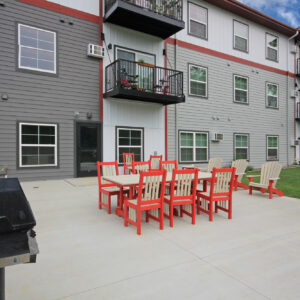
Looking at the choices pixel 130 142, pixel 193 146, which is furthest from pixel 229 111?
pixel 130 142

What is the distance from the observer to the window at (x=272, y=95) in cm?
1476

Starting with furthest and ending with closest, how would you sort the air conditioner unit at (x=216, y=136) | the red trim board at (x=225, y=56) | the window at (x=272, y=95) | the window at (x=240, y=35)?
the window at (x=272, y=95)
the window at (x=240, y=35)
the air conditioner unit at (x=216, y=136)
the red trim board at (x=225, y=56)

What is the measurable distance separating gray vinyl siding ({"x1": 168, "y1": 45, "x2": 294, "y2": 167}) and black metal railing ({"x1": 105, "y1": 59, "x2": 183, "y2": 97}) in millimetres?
1073

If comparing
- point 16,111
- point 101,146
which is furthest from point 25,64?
point 101,146

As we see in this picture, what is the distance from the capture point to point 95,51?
29.8 feet

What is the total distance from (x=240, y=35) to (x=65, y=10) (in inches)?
373

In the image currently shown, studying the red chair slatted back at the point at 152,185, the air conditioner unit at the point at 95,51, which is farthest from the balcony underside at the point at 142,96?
the red chair slatted back at the point at 152,185

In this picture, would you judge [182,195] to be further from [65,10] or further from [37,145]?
[65,10]

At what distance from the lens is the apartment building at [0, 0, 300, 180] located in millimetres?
8023

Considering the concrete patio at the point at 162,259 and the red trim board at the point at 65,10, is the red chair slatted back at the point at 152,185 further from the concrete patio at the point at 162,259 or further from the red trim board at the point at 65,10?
the red trim board at the point at 65,10

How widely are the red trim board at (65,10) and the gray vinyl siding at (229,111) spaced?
12.3 ft

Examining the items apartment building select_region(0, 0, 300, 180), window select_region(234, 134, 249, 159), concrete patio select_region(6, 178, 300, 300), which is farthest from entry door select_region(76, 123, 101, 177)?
window select_region(234, 134, 249, 159)

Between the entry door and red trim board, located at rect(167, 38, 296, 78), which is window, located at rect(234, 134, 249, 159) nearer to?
red trim board, located at rect(167, 38, 296, 78)

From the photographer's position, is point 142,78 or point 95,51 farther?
point 142,78
